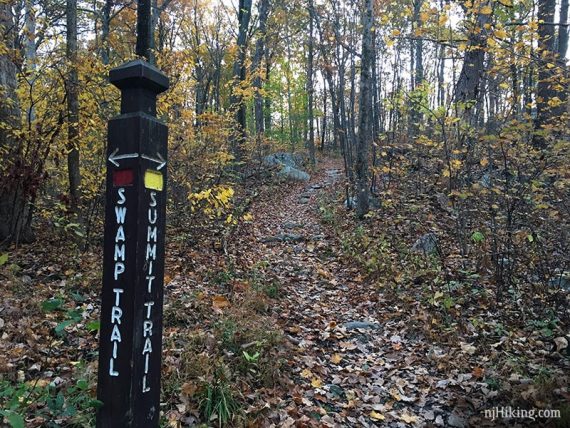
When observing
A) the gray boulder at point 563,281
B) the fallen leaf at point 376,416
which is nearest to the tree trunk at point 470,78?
the gray boulder at point 563,281

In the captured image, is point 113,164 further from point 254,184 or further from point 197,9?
point 254,184

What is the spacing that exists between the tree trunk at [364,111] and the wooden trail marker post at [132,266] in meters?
9.46

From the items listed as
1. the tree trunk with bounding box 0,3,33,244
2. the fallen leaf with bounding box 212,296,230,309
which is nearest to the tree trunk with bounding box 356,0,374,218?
the fallen leaf with bounding box 212,296,230,309

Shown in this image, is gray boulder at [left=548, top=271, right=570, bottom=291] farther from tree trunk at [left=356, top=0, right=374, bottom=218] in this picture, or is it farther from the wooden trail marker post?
tree trunk at [left=356, top=0, right=374, bottom=218]

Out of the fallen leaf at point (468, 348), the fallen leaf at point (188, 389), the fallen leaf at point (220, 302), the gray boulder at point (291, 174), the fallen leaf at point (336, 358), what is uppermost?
the gray boulder at point (291, 174)

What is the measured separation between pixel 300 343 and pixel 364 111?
7.88 m

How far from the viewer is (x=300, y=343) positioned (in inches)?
202

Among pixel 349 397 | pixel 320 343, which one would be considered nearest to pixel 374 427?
pixel 349 397

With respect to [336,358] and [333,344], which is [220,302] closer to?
[333,344]

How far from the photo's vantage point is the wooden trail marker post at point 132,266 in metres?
2.14

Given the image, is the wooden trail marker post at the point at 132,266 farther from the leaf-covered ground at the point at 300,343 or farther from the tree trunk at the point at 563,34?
the tree trunk at the point at 563,34

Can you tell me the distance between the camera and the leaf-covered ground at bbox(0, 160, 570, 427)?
3.55m

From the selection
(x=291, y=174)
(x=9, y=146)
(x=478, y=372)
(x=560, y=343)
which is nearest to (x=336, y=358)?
(x=478, y=372)

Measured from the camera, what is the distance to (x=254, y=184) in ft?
60.3
